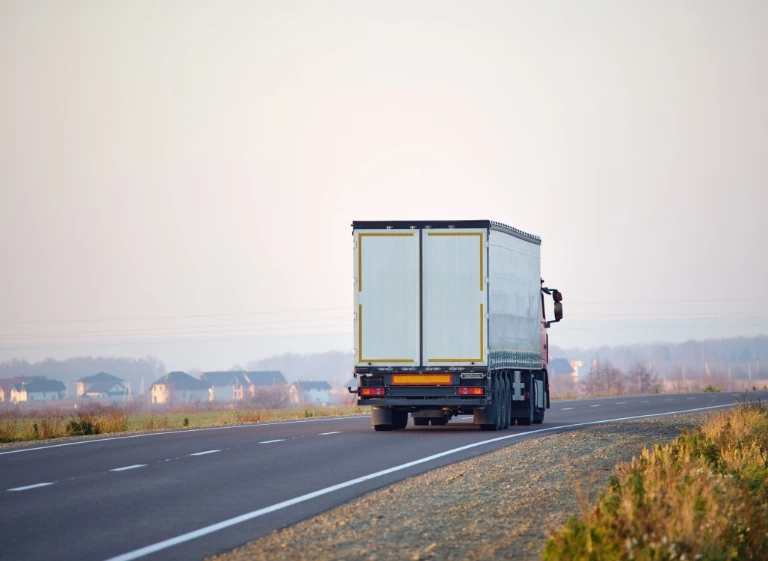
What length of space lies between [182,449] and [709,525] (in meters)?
13.5

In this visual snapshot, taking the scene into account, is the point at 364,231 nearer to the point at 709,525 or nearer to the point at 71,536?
the point at 71,536

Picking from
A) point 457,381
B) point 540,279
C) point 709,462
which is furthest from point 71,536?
point 540,279

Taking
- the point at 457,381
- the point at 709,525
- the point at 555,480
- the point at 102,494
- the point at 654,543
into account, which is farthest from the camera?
the point at 457,381

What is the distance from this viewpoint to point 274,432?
26.1m

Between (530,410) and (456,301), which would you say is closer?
(456,301)

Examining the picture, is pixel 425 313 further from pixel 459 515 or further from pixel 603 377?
pixel 603 377

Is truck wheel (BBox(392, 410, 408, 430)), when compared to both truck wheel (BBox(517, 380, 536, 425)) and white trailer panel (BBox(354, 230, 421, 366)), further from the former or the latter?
truck wheel (BBox(517, 380, 536, 425))

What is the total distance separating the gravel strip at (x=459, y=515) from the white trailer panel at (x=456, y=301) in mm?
5329

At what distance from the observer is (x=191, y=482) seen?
15.3 m

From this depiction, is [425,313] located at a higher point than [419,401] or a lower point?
higher

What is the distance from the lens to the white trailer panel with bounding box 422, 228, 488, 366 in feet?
80.7

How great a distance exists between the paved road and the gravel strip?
47 centimetres

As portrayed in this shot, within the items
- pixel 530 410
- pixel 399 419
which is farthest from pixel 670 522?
pixel 530 410

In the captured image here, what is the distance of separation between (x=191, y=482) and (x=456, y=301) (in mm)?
10351
